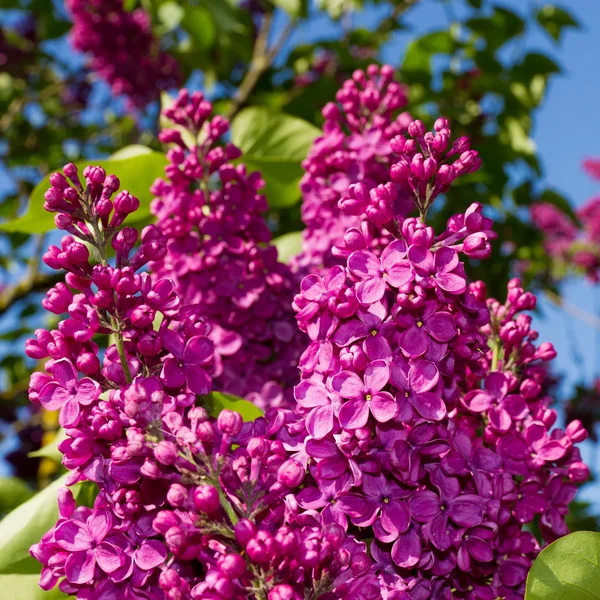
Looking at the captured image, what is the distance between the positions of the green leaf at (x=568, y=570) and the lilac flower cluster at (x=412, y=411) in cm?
9

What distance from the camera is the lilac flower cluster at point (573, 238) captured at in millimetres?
5902

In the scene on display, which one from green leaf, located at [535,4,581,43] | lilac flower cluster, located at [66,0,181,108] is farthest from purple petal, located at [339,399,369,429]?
green leaf, located at [535,4,581,43]

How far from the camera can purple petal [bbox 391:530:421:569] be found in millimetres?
1024

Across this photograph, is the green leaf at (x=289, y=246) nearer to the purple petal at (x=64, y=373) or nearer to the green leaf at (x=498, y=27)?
the purple petal at (x=64, y=373)

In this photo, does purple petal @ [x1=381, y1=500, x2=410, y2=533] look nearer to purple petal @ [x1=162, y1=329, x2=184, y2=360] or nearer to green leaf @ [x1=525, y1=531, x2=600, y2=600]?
green leaf @ [x1=525, y1=531, x2=600, y2=600]

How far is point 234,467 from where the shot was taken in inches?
37.8

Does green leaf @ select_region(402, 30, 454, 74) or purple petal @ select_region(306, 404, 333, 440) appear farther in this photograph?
green leaf @ select_region(402, 30, 454, 74)

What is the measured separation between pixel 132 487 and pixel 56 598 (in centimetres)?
46

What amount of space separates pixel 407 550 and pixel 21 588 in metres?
0.76

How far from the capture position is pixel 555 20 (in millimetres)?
3982

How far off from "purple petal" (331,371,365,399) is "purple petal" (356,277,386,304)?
0.34 ft

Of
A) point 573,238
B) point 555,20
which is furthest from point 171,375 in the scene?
point 573,238

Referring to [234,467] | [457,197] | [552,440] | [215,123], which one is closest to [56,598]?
[234,467]

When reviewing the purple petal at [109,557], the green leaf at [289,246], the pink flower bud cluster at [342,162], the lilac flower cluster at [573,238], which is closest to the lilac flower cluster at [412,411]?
the purple petal at [109,557]
